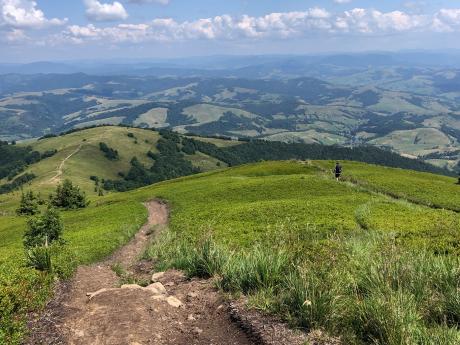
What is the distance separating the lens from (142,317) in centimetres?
1447

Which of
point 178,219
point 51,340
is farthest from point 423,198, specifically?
point 51,340

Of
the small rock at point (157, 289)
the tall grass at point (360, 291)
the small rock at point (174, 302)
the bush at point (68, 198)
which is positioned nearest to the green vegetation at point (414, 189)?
the tall grass at point (360, 291)

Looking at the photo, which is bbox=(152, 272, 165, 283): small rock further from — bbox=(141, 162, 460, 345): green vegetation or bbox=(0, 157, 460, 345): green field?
bbox=(0, 157, 460, 345): green field

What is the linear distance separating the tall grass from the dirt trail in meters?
1.43

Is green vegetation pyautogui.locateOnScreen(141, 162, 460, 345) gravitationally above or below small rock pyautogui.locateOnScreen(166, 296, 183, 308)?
above

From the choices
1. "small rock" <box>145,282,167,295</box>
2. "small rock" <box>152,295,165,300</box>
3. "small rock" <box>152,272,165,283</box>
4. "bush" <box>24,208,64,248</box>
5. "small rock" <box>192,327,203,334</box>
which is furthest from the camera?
"bush" <box>24,208,64,248</box>

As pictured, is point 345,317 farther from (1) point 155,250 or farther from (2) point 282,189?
(2) point 282,189

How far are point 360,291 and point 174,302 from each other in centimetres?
698

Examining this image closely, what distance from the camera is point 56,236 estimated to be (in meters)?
35.8

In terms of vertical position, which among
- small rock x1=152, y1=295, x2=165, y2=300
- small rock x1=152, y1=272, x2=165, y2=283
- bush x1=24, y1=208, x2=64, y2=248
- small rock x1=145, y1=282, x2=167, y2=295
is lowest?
bush x1=24, y1=208, x2=64, y2=248

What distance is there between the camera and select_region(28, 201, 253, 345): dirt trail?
1339 centimetres

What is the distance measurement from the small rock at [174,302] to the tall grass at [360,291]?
1.88m

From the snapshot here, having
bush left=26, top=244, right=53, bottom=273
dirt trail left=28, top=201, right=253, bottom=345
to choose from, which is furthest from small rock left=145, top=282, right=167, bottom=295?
bush left=26, top=244, right=53, bottom=273

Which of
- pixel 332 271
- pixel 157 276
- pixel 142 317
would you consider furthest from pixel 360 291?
pixel 157 276
